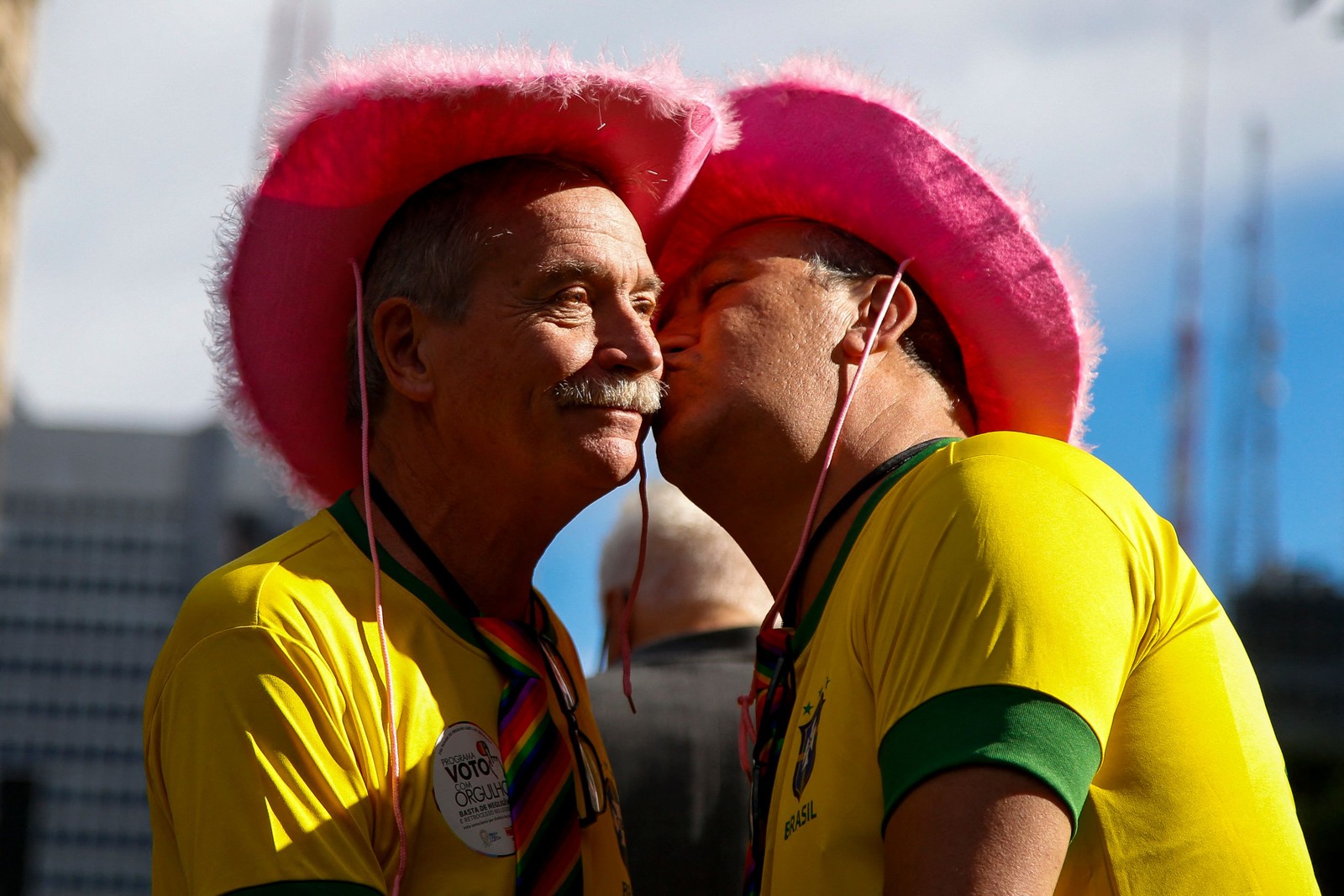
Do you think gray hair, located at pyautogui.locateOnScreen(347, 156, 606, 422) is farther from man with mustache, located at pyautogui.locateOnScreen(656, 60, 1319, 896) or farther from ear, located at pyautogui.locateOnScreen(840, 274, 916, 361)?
ear, located at pyautogui.locateOnScreen(840, 274, 916, 361)

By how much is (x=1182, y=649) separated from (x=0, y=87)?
1970 inches

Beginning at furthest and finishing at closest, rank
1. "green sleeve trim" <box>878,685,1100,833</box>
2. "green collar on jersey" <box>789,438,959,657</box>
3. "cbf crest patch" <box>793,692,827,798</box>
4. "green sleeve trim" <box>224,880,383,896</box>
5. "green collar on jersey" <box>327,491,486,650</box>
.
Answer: "green collar on jersey" <box>327,491,486,650</box> < "green collar on jersey" <box>789,438,959,657</box> < "cbf crest patch" <box>793,692,827,798</box> < "green sleeve trim" <box>224,880,383,896</box> < "green sleeve trim" <box>878,685,1100,833</box>

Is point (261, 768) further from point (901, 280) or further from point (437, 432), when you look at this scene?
point (901, 280)

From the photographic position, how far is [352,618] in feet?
8.39

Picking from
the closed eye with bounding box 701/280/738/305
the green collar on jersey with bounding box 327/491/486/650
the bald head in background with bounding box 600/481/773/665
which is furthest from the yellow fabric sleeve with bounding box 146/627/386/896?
the bald head in background with bounding box 600/481/773/665

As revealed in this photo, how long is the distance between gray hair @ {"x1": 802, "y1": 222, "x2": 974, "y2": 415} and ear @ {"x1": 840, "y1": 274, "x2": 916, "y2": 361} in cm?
3

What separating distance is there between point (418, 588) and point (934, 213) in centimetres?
131

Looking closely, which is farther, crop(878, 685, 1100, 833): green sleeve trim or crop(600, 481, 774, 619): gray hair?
crop(600, 481, 774, 619): gray hair

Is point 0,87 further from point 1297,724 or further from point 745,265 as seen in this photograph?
point 745,265

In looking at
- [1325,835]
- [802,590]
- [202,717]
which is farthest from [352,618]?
[1325,835]

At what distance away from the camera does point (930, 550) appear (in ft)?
7.00

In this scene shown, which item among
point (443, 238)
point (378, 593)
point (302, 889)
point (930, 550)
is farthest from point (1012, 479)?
point (443, 238)

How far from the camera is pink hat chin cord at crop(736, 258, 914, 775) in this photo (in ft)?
9.13

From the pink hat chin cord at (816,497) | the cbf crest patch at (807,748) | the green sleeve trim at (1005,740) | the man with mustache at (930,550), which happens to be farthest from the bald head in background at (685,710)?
the green sleeve trim at (1005,740)
